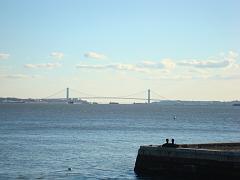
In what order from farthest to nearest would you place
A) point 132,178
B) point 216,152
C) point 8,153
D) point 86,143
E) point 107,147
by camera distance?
point 86,143
point 107,147
point 8,153
point 132,178
point 216,152

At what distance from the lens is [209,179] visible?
3378 cm

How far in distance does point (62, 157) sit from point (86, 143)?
50.7 feet

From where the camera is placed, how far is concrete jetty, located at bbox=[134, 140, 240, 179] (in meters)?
32.8

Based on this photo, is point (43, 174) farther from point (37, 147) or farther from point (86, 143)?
point (86, 143)

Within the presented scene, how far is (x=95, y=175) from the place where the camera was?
38.6m

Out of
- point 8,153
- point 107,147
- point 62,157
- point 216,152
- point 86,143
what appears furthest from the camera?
point 86,143

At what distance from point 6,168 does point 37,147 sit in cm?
1659

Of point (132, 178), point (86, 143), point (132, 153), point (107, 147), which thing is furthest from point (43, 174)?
point (86, 143)

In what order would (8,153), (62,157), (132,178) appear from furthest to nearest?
(8,153) → (62,157) → (132,178)

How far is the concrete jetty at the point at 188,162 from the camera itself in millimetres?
32781

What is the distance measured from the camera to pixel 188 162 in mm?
34938

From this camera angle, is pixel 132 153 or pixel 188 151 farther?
pixel 132 153

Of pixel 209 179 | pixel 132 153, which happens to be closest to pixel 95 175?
pixel 209 179

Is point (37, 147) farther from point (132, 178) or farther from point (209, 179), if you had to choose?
point (209, 179)
